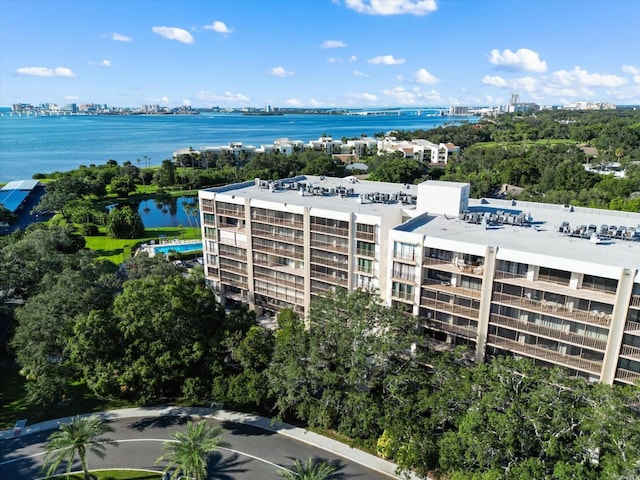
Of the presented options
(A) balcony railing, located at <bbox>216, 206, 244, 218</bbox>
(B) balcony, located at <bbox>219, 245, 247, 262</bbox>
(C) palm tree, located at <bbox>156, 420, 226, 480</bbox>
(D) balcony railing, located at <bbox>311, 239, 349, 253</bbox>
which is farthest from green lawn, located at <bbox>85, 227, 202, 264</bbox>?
(C) palm tree, located at <bbox>156, 420, 226, 480</bbox>

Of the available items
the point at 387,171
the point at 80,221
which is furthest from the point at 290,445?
the point at 387,171

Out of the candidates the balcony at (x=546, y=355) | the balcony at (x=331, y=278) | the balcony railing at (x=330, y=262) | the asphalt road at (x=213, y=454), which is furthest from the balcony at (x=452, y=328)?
the asphalt road at (x=213, y=454)

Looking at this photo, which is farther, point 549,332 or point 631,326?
point 549,332

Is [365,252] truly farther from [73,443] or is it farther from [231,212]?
[73,443]

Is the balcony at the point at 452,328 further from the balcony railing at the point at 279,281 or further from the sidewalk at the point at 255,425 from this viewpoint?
the balcony railing at the point at 279,281

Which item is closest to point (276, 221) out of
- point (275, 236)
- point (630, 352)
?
point (275, 236)

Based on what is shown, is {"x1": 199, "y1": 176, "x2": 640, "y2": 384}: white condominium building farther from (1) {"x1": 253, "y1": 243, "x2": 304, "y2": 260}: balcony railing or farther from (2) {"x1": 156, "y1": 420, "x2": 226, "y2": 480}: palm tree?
(2) {"x1": 156, "y1": 420, "x2": 226, "y2": 480}: palm tree
